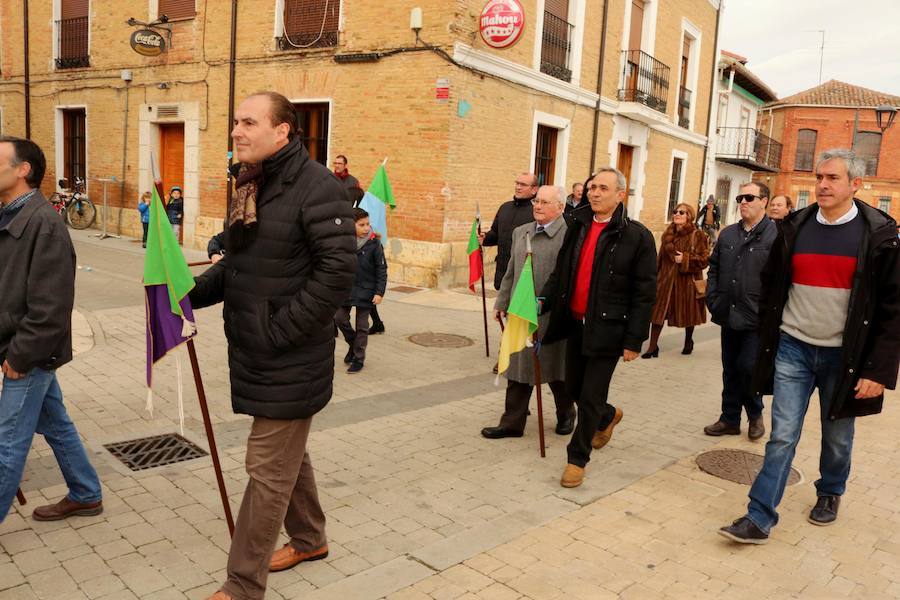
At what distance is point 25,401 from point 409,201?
9.67m

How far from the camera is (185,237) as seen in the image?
16172mm

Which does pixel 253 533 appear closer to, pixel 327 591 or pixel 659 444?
pixel 327 591

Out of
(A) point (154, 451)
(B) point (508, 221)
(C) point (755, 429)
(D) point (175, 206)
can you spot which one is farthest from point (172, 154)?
(C) point (755, 429)

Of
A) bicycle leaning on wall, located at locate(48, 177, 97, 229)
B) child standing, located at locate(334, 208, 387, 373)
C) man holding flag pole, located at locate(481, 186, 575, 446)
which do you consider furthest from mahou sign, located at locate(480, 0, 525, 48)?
bicycle leaning on wall, located at locate(48, 177, 97, 229)

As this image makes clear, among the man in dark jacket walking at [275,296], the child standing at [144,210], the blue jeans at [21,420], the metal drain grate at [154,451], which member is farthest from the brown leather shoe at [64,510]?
the child standing at [144,210]

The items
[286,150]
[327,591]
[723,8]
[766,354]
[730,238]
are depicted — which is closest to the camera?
[286,150]

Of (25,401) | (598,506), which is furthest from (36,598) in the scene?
(598,506)

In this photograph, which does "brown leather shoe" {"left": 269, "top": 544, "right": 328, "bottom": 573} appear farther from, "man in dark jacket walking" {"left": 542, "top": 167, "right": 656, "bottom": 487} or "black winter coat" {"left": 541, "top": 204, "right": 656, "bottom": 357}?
"black winter coat" {"left": 541, "top": 204, "right": 656, "bottom": 357}

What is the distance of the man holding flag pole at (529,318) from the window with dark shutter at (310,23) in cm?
955

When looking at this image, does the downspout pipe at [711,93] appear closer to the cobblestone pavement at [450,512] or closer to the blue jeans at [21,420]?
the cobblestone pavement at [450,512]

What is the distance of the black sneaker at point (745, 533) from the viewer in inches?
151

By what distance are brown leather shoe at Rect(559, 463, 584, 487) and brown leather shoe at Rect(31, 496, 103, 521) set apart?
8.87 feet

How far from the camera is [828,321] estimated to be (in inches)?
150

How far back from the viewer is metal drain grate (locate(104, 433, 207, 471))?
4.54 m
